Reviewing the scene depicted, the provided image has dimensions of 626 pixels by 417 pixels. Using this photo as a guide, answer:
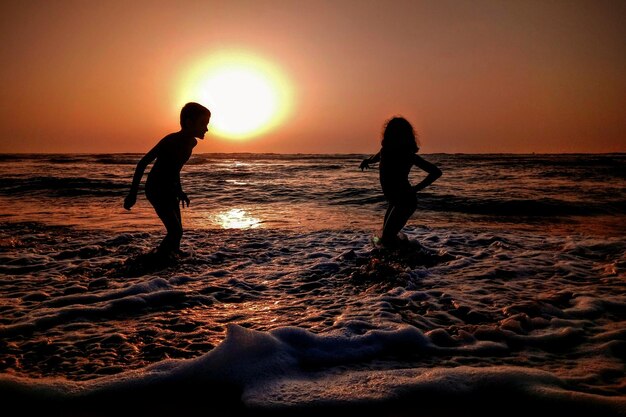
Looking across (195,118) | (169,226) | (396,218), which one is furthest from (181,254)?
(396,218)

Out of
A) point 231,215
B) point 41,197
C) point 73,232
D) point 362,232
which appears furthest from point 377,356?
point 41,197

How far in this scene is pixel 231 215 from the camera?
1082cm

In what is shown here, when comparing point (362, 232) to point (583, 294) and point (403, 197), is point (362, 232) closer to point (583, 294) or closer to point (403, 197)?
point (403, 197)

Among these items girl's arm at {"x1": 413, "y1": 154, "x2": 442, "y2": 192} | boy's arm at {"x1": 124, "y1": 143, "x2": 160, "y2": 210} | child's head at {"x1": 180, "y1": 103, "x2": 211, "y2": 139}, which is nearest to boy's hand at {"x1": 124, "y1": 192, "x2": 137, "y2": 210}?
boy's arm at {"x1": 124, "y1": 143, "x2": 160, "y2": 210}

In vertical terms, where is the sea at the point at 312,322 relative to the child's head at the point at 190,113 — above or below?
below

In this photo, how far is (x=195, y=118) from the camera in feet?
19.7

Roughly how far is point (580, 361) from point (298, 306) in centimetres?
224

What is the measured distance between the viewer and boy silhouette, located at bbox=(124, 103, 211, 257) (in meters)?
5.95

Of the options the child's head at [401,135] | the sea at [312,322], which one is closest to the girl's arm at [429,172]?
the child's head at [401,135]

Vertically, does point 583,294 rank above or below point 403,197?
below

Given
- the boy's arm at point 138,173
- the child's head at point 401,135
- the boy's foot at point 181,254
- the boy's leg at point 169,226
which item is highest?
the child's head at point 401,135

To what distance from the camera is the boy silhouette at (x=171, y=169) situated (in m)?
5.95

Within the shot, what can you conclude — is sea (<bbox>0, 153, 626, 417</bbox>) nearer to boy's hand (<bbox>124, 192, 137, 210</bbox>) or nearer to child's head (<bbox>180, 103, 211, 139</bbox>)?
boy's hand (<bbox>124, 192, 137, 210</bbox>)

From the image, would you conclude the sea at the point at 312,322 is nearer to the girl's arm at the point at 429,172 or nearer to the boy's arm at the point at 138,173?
the boy's arm at the point at 138,173
